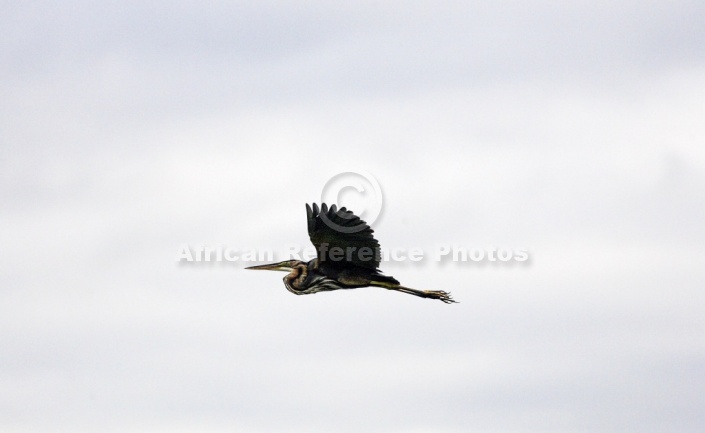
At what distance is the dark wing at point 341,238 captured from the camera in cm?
4475

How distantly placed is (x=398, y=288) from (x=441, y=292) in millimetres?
1213

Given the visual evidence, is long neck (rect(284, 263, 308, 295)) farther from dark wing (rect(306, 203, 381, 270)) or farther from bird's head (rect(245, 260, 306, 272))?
dark wing (rect(306, 203, 381, 270))

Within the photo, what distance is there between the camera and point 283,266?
46.6 metres

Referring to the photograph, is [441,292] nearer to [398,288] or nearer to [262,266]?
[398,288]

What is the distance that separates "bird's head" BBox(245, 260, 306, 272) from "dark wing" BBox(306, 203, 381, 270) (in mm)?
682

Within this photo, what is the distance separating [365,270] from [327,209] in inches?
72.9

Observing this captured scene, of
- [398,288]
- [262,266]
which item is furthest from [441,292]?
[262,266]

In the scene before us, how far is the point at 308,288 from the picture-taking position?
4609cm

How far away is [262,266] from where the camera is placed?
4700 cm

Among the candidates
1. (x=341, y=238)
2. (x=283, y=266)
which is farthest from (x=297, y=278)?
(x=341, y=238)

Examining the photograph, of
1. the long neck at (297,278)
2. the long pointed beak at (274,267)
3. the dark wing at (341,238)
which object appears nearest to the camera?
the dark wing at (341,238)

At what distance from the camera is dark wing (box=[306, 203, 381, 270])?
4475cm

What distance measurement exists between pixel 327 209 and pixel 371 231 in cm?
117

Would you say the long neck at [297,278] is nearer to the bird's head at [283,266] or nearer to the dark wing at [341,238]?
the bird's head at [283,266]
